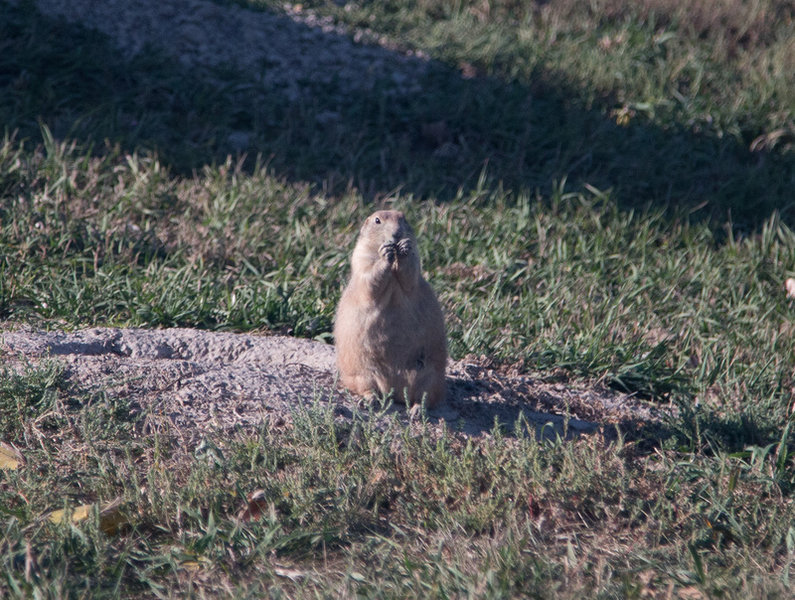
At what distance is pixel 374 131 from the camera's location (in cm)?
816

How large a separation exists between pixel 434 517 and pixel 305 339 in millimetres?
2007

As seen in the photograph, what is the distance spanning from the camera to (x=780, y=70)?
30.7ft

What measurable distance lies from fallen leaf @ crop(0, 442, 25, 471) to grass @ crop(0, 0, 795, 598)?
1.9 inches

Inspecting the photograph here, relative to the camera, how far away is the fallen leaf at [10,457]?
11.9 feet

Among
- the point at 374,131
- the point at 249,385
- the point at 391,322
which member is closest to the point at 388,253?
the point at 391,322

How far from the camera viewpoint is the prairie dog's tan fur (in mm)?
4211

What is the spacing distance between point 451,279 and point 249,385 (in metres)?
2.28

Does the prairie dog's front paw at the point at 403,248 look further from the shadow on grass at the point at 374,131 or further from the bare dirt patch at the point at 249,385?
the shadow on grass at the point at 374,131

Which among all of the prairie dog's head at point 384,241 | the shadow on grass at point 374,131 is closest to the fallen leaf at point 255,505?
the prairie dog's head at point 384,241

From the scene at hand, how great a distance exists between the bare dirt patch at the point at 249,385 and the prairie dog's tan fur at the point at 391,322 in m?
0.14

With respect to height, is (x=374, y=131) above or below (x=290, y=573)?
above

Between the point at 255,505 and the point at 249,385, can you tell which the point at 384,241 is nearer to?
the point at 249,385

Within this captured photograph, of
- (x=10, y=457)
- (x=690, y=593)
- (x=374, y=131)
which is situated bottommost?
(x=10, y=457)

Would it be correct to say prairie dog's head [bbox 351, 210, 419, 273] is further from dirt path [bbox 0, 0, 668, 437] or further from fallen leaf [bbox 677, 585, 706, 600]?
fallen leaf [bbox 677, 585, 706, 600]
